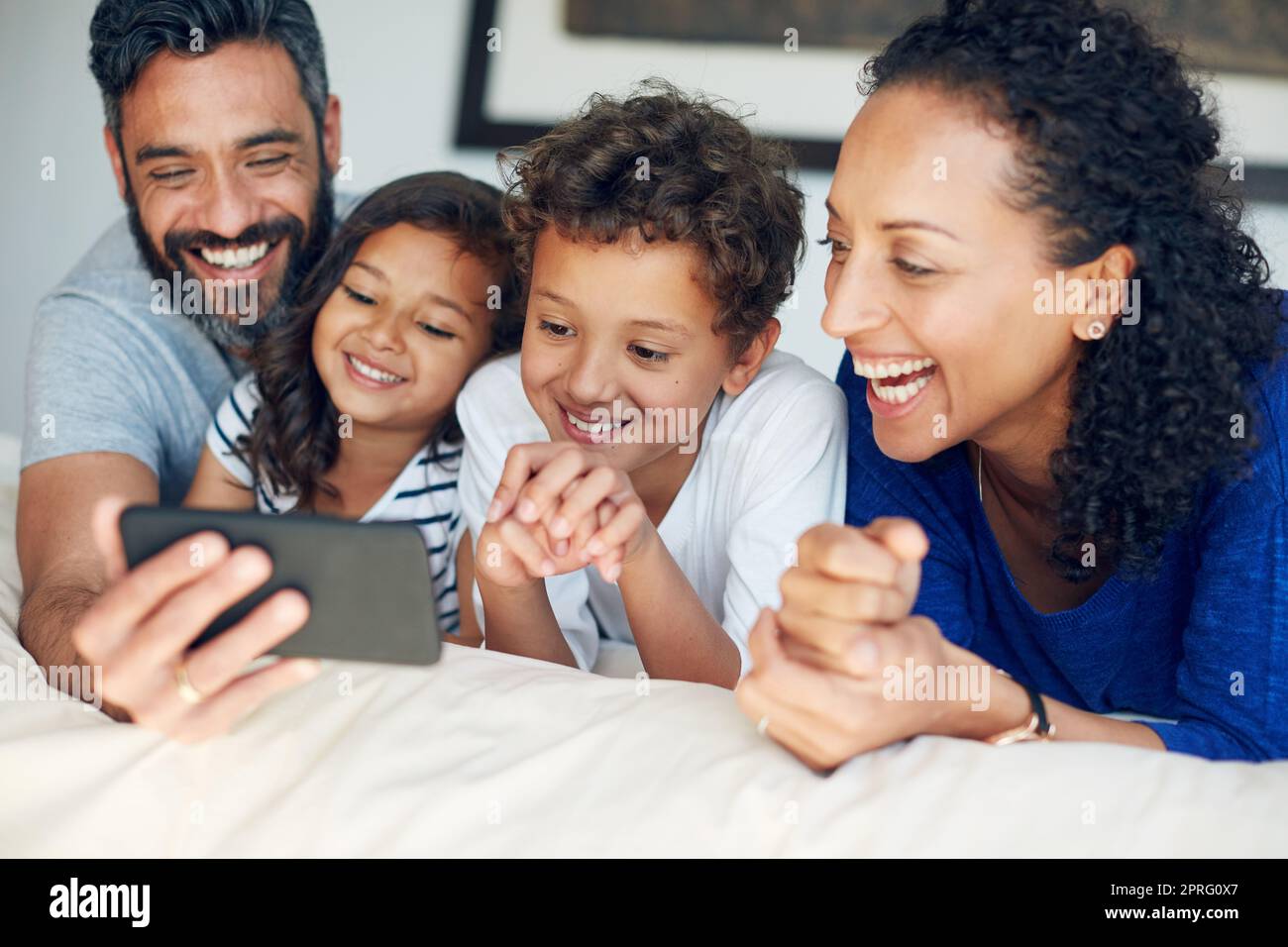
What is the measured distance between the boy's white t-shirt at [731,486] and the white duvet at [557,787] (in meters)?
0.37

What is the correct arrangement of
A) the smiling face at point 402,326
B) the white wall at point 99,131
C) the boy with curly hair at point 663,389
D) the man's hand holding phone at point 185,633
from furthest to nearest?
the white wall at point 99,131, the smiling face at point 402,326, the boy with curly hair at point 663,389, the man's hand holding phone at point 185,633

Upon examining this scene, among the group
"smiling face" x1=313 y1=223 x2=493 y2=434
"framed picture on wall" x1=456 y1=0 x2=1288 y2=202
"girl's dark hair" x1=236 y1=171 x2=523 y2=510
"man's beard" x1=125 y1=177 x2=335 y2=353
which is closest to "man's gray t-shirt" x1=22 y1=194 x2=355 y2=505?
"man's beard" x1=125 y1=177 x2=335 y2=353

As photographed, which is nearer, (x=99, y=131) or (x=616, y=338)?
(x=616, y=338)

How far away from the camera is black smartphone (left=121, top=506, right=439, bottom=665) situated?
34.5 inches

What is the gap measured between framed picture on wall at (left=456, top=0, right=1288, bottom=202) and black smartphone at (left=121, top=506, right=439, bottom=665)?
176 centimetres

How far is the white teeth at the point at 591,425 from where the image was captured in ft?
4.56

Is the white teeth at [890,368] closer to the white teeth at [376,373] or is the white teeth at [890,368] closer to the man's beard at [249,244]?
the white teeth at [376,373]

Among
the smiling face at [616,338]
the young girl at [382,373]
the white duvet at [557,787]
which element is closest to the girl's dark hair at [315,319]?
the young girl at [382,373]

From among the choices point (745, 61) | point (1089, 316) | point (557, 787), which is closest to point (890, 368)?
point (1089, 316)

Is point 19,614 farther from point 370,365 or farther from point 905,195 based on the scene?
point 905,195

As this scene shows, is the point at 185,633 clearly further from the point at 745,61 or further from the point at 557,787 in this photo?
the point at 745,61

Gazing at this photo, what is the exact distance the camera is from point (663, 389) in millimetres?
1377

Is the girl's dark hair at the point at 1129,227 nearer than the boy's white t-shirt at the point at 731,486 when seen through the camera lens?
Yes

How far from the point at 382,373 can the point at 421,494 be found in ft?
0.64
